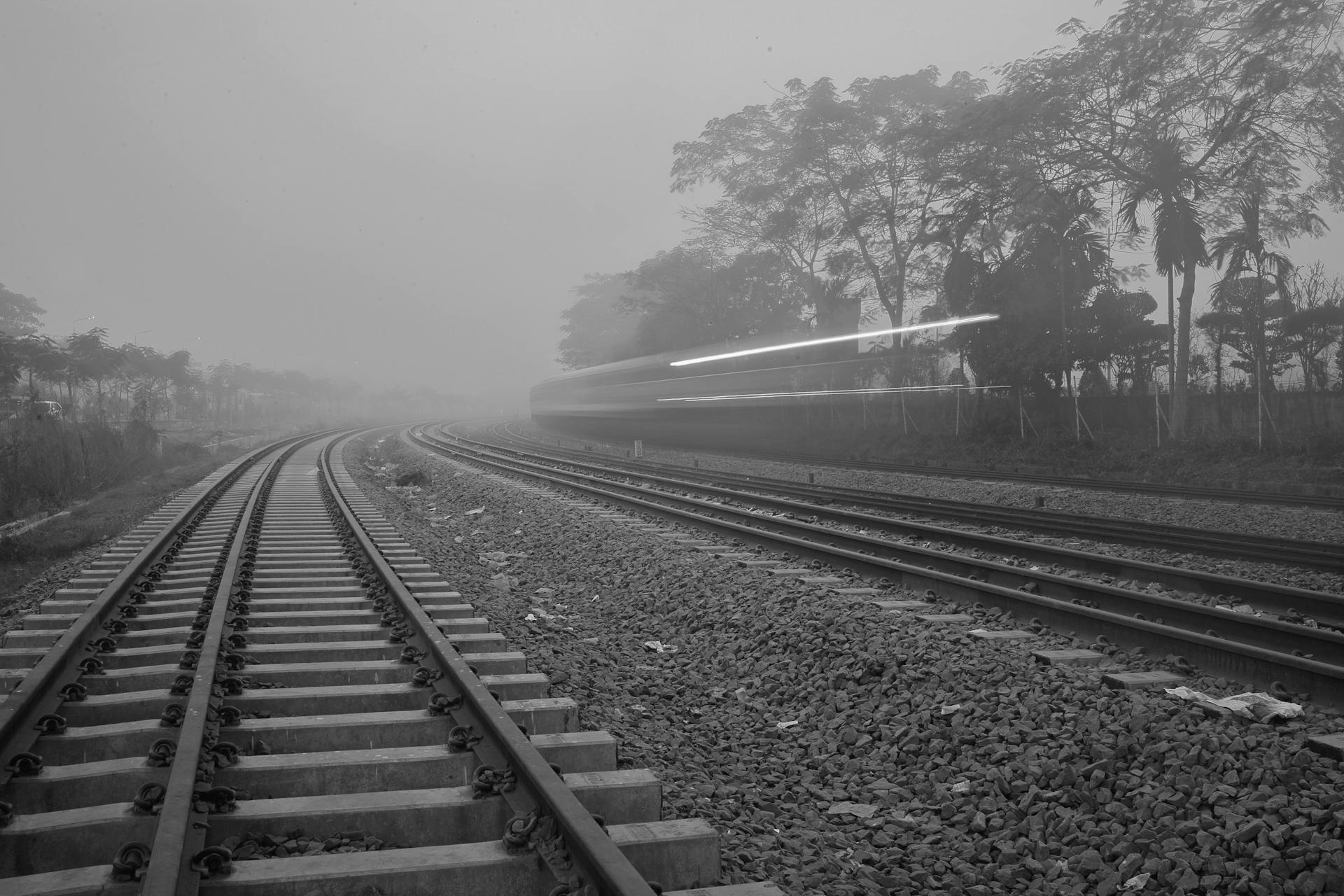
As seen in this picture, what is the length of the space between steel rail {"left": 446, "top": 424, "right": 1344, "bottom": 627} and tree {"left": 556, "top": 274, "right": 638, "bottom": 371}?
5770cm

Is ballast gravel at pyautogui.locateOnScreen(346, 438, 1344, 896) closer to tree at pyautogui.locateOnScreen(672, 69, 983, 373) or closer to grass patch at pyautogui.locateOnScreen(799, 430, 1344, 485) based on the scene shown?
grass patch at pyautogui.locateOnScreen(799, 430, 1344, 485)

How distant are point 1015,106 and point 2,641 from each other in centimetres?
2325

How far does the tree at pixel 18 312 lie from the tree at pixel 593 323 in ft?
117

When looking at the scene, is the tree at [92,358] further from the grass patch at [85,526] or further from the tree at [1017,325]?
the tree at [1017,325]

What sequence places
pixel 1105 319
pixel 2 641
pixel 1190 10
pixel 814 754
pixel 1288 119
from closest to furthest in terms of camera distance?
pixel 814 754, pixel 2 641, pixel 1288 119, pixel 1190 10, pixel 1105 319

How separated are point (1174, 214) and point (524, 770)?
71.2ft

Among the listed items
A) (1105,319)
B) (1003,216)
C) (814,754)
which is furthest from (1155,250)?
(814,754)

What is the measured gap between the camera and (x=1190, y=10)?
20141mm

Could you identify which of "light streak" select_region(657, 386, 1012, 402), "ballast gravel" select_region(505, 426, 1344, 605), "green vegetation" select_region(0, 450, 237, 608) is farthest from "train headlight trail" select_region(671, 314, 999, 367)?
"green vegetation" select_region(0, 450, 237, 608)

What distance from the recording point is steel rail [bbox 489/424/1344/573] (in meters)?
8.95

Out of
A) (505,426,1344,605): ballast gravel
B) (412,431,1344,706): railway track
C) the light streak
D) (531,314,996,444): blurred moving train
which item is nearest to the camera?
(412,431,1344,706): railway track

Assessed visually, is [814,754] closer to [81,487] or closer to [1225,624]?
[1225,624]

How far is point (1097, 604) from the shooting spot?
267 inches

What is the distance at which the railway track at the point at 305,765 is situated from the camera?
9.24ft
